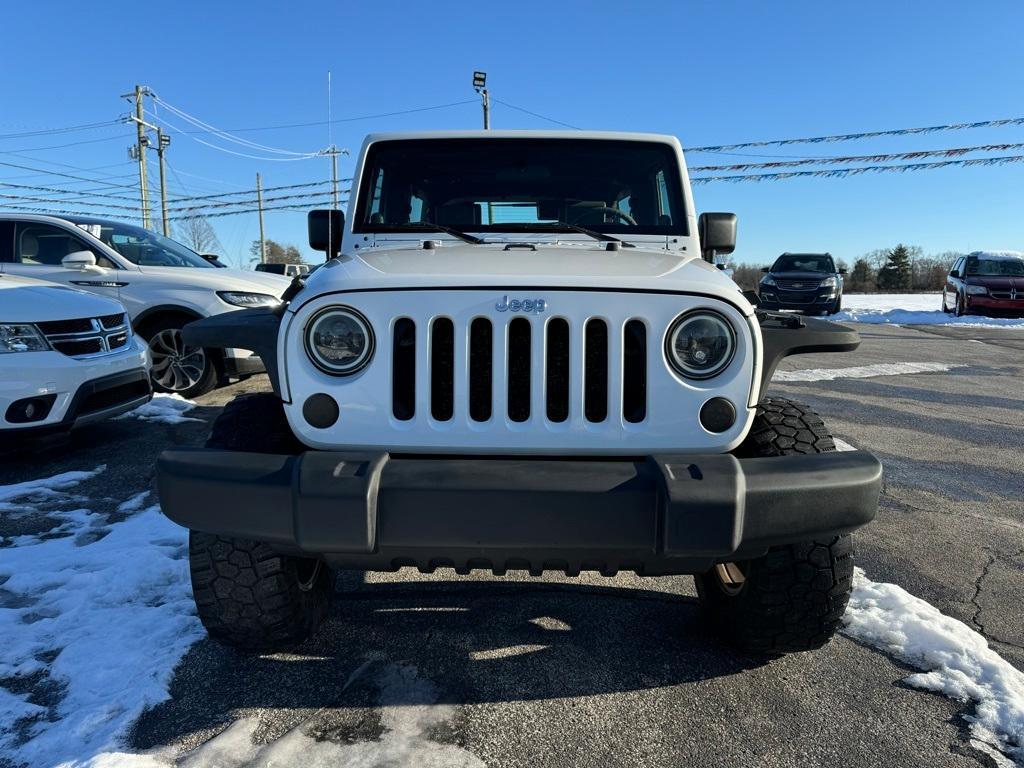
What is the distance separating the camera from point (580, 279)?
1.91m

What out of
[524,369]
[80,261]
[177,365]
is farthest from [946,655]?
[80,261]

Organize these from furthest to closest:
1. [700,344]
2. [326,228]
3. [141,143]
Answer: [141,143] → [326,228] → [700,344]

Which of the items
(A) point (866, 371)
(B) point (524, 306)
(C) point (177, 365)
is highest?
(B) point (524, 306)

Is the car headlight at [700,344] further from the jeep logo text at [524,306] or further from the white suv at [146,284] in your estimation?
Answer: the white suv at [146,284]

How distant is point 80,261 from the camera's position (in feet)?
18.8

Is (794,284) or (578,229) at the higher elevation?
(794,284)

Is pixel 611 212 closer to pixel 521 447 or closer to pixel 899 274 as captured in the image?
pixel 521 447

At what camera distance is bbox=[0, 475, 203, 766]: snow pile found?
6.21 feet

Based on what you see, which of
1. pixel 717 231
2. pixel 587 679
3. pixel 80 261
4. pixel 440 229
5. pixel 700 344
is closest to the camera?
pixel 700 344

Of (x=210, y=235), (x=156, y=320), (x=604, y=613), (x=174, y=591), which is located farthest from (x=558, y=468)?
(x=210, y=235)

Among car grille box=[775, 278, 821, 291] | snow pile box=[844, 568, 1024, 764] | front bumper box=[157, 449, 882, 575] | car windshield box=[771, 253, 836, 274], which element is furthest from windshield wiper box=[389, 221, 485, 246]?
car windshield box=[771, 253, 836, 274]

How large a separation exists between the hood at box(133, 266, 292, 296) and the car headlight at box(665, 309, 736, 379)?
5114 millimetres

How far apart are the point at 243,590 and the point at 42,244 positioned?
5.76 m

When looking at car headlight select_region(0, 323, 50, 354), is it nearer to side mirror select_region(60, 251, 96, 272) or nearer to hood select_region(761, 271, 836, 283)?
side mirror select_region(60, 251, 96, 272)
